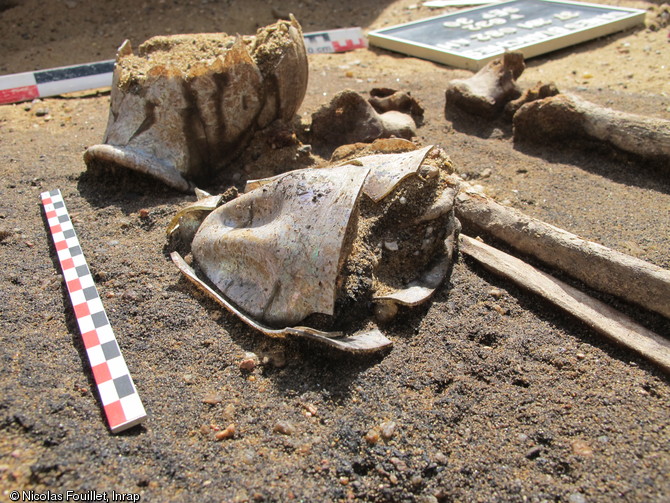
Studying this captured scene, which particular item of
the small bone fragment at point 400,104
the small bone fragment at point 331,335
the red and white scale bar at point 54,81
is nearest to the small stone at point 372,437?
the small bone fragment at point 331,335

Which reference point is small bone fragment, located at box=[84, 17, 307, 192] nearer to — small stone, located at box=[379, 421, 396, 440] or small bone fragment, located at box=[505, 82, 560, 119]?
small bone fragment, located at box=[505, 82, 560, 119]

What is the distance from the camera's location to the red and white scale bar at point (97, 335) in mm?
2105

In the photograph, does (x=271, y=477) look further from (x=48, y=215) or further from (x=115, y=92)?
(x=115, y=92)

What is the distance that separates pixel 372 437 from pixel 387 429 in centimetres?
7

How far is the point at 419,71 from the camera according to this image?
6219mm

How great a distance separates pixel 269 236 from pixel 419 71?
178 inches

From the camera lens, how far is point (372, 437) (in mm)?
2002

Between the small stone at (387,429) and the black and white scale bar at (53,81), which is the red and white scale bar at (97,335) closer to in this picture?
the small stone at (387,429)

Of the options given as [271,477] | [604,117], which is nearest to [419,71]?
[604,117]

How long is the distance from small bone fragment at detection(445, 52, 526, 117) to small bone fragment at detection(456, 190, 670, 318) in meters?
1.85

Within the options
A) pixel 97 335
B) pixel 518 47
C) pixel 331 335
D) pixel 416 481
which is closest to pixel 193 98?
pixel 97 335

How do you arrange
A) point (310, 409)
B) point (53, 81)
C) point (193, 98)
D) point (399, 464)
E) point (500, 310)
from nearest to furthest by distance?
1. point (399, 464)
2. point (310, 409)
3. point (500, 310)
4. point (193, 98)
5. point (53, 81)

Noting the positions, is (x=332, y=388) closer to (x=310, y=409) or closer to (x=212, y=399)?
(x=310, y=409)

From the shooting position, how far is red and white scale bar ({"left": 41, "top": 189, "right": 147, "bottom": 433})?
2105 millimetres
